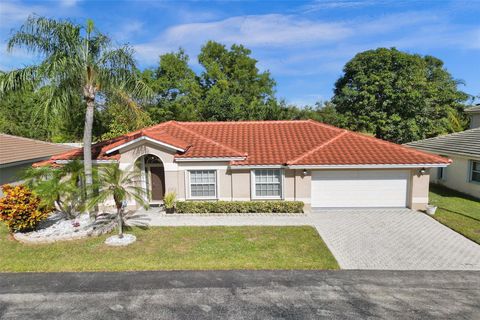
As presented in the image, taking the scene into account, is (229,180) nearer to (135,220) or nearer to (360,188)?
(135,220)

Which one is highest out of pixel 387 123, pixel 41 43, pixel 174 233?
pixel 41 43

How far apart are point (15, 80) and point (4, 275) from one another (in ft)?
24.2

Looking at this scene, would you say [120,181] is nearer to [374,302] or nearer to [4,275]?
[4,275]

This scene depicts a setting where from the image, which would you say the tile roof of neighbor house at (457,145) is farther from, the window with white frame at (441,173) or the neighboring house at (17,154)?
the neighboring house at (17,154)

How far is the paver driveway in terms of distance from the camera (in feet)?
32.5

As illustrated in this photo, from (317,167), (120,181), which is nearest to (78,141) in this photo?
(120,181)

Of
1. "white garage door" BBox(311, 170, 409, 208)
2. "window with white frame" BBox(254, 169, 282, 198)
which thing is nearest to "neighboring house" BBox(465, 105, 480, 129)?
"white garage door" BBox(311, 170, 409, 208)

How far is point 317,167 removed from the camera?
15.1 m

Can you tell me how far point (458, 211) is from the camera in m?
15.6

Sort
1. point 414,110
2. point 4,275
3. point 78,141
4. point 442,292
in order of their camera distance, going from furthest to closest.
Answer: point 78,141 < point 414,110 < point 4,275 < point 442,292

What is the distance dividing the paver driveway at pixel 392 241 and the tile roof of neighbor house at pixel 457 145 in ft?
23.8

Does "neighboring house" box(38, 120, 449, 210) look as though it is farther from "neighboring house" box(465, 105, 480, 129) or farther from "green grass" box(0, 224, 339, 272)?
"neighboring house" box(465, 105, 480, 129)

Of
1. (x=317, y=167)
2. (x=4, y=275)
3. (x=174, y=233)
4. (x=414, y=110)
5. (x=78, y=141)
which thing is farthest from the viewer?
(x=78, y=141)

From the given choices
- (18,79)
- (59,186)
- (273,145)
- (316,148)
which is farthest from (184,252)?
(18,79)
